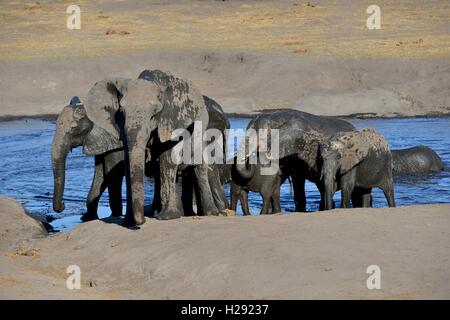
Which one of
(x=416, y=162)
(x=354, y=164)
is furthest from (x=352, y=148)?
(x=416, y=162)

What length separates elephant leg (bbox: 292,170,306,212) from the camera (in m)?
14.7

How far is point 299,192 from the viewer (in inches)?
582

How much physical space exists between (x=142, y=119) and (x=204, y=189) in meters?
1.69

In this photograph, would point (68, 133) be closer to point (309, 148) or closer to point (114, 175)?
point (114, 175)

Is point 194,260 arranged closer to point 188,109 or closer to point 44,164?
point 188,109

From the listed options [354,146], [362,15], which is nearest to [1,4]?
[362,15]

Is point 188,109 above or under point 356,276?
above

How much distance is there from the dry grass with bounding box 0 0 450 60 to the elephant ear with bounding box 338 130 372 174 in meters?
15.8

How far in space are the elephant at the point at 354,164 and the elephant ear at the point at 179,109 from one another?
1.83 m

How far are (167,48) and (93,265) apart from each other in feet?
69.3

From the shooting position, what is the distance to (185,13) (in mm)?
38375

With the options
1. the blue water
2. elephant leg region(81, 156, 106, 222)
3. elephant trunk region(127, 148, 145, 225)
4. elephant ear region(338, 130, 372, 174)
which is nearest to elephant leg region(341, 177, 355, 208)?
elephant ear region(338, 130, 372, 174)

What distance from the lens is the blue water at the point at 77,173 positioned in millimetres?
16594

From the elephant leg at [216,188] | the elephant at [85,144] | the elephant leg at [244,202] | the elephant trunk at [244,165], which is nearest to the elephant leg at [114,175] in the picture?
the elephant at [85,144]
